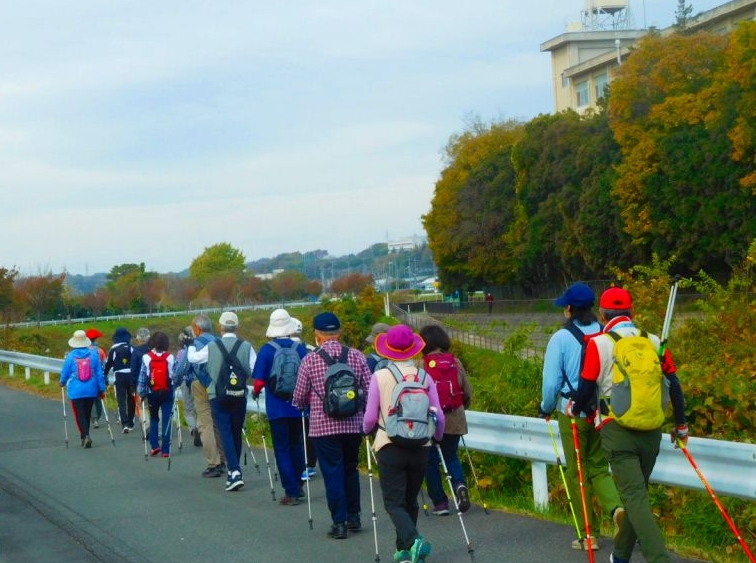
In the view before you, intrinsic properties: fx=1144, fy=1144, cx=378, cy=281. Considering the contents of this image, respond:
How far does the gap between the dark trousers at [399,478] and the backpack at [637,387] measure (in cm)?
174

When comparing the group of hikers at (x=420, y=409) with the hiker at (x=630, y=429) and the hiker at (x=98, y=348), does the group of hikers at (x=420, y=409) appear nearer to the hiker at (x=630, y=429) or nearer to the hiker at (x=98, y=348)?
the hiker at (x=630, y=429)

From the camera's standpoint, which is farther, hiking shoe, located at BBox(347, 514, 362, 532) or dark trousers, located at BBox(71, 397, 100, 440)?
dark trousers, located at BBox(71, 397, 100, 440)

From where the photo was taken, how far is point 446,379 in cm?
1024

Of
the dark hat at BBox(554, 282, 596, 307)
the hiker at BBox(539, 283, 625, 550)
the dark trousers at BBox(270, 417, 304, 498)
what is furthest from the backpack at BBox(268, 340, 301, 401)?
the dark hat at BBox(554, 282, 596, 307)

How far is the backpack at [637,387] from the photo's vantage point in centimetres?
703

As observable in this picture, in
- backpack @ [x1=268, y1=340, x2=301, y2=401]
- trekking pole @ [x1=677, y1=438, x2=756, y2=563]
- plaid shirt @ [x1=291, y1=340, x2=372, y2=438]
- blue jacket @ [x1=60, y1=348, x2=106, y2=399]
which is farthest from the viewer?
blue jacket @ [x1=60, y1=348, x2=106, y2=399]

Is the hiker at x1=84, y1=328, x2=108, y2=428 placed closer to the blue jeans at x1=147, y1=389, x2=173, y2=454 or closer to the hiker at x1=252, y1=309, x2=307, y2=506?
the blue jeans at x1=147, y1=389, x2=173, y2=454

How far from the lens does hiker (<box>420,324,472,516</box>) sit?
10234 mm

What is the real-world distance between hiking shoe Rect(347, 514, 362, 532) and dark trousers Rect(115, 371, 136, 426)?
29.9ft

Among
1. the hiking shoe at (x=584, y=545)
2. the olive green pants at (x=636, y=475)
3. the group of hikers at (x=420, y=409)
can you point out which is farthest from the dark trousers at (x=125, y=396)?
the olive green pants at (x=636, y=475)

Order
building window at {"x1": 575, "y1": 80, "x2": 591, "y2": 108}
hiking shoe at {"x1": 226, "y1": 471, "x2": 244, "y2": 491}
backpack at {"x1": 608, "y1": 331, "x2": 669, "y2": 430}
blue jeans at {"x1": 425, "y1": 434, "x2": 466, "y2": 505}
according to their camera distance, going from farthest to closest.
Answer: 1. building window at {"x1": 575, "y1": 80, "x2": 591, "y2": 108}
2. hiking shoe at {"x1": 226, "y1": 471, "x2": 244, "y2": 491}
3. blue jeans at {"x1": 425, "y1": 434, "x2": 466, "y2": 505}
4. backpack at {"x1": 608, "y1": 331, "x2": 669, "y2": 430}

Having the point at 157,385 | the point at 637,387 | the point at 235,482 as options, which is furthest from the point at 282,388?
the point at 157,385

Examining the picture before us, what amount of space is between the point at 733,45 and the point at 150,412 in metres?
38.8

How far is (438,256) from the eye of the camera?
288ft
